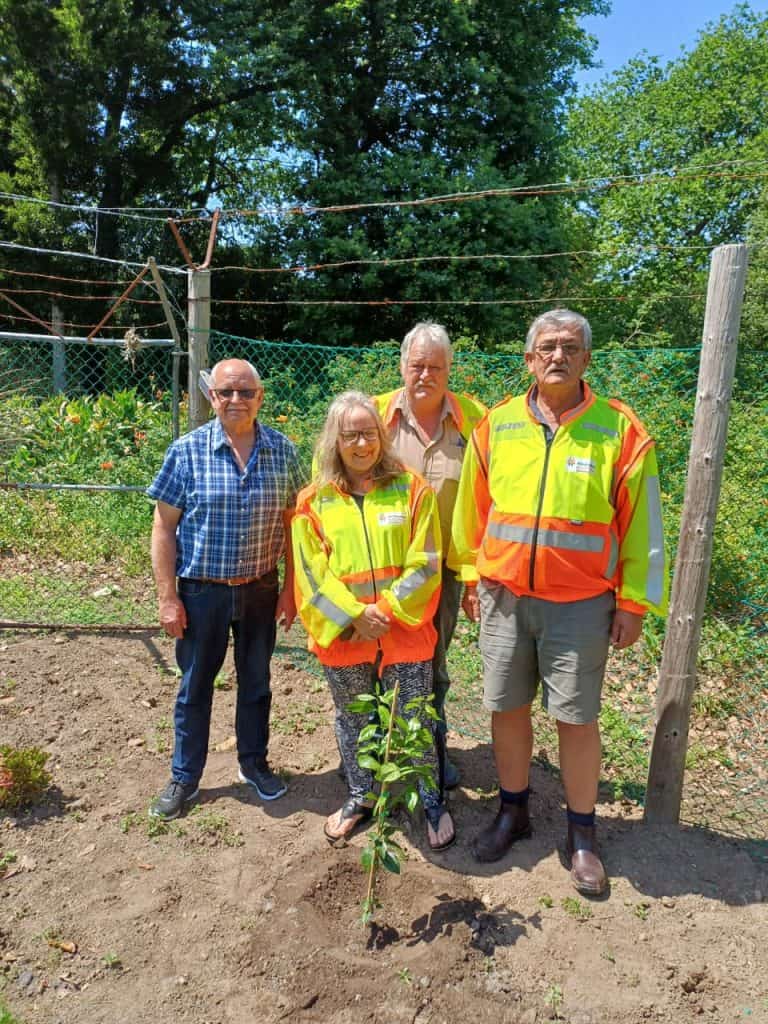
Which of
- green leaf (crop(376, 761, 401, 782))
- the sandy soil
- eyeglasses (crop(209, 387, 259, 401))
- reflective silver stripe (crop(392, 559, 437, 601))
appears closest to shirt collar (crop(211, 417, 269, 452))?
eyeglasses (crop(209, 387, 259, 401))

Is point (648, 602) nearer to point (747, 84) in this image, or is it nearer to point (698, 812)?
point (698, 812)

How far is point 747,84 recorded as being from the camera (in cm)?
1998

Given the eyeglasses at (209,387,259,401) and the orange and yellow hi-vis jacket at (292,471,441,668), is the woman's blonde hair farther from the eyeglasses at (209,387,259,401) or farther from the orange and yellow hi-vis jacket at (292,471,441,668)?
the eyeglasses at (209,387,259,401)

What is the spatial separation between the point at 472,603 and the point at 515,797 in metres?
0.80

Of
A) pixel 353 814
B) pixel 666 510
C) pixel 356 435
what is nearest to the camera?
A: pixel 356 435

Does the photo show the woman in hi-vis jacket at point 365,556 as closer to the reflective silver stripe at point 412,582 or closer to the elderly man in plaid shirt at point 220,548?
the reflective silver stripe at point 412,582

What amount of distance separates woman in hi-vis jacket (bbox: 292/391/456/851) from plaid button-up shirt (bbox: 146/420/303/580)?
0.71 feet

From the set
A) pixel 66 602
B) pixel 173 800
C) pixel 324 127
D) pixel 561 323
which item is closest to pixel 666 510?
pixel 561 323

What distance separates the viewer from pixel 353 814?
9.59ft

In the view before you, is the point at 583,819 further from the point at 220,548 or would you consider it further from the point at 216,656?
the point at 220,548

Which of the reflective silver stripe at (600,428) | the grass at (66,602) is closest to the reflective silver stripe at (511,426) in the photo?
the reflective silver stripe at (600,428)

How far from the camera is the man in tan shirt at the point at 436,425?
2.74m

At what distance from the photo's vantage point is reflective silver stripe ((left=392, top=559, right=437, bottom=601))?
2596 millimetres

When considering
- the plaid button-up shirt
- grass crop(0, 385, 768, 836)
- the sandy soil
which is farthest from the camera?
grass crop(0, 385, 768, 836)
